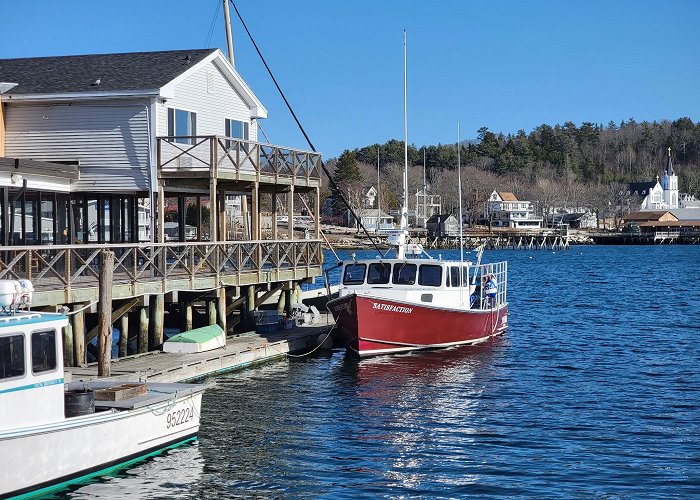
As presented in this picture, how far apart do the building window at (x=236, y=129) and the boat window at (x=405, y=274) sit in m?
7.49

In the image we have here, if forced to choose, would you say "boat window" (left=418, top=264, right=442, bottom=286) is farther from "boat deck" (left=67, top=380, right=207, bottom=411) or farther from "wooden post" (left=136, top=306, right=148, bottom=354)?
"boat deck" (left=67, top=380, right=207, bottom=411)

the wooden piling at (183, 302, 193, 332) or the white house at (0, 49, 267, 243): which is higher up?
the white house at (0, 49, 267, 243)

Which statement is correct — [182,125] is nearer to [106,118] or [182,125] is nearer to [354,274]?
[106,118]

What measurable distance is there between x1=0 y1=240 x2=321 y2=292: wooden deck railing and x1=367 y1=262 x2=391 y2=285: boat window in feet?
8.67

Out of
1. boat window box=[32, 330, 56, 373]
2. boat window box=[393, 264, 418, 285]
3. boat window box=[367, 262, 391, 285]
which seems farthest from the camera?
boat window box=[367, 262, 391, 285]

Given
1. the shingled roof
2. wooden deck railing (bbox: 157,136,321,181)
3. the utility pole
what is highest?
the utility pole

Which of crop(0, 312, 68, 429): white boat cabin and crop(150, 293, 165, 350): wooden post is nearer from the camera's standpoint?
crop(0, 312, 68, 429): white boat cabin

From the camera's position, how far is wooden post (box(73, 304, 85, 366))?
75.0ft

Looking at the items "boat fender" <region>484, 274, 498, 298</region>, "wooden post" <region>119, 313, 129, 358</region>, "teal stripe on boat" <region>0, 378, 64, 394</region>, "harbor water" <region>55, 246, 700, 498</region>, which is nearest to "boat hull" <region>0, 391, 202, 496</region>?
"harbor water" <region>55, 246, 700, 498</region>

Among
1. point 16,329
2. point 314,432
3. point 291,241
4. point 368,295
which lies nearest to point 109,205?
point 291,241

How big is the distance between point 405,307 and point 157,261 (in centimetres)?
784

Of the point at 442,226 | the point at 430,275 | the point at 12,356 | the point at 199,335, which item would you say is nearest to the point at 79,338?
the point at 199,335

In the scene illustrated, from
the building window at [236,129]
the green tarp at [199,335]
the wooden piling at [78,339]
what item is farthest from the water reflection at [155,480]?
the building window at [236,129]

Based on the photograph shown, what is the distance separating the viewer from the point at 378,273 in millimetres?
32125
